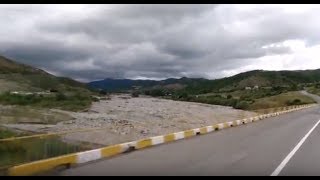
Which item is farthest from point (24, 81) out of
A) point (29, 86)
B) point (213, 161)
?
point (213, 161)

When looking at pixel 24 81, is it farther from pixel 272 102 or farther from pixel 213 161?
pixel 213 161

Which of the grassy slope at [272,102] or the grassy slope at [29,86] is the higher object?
the grassy slope at [29,86]

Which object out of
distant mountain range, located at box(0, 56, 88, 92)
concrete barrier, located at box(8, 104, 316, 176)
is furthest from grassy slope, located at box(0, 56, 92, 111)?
concrete barrier, located at box(8, 104, 316, 176)

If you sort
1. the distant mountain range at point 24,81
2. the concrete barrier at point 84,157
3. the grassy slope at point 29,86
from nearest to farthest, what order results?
the concrete barrier at point 84,157 < the grassy slope at point 29,86 < the distant mountain range at point 24,81

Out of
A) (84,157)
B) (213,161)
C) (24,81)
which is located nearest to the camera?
(84,157)

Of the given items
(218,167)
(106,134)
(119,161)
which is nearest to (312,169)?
(218,167)

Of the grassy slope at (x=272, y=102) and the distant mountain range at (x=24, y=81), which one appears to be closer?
the grassy slope at (x=272, y=102)

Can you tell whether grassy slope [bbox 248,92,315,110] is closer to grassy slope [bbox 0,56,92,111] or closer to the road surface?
grassy slope [bbox 0,56,92,111]

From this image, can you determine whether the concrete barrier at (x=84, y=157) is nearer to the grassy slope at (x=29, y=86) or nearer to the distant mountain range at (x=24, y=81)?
the grassy slope at (x=29, y=86)

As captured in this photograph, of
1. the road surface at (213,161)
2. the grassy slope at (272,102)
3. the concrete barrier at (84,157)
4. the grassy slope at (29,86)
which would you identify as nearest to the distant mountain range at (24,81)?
the grassy slope at (29,86)

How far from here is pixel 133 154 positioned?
1567 cm

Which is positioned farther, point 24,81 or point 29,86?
point 24,81

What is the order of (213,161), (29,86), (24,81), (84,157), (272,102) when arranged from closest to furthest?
1. (84,157)
2. (213,161)
3. (272,102)
4. (29,86)
5. (24,81)
